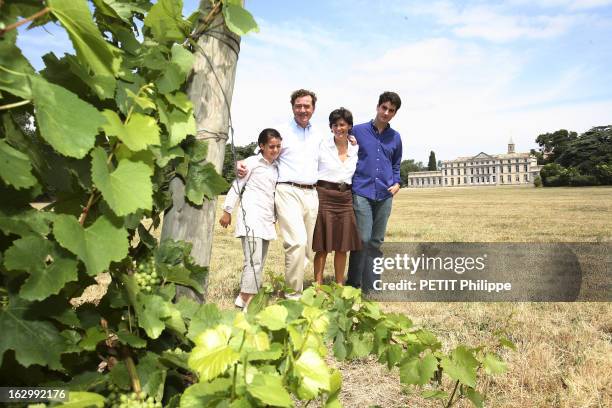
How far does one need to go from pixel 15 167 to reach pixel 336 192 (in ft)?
14.3

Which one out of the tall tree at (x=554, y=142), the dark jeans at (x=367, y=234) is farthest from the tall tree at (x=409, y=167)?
the dark jeans at (x=367, y=234)

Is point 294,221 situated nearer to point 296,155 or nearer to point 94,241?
point 296,155

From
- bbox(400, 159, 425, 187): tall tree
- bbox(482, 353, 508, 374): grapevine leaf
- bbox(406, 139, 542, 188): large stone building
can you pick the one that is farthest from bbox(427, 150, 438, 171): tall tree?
bbox(482, 353, 508, 374): grapevine leaf

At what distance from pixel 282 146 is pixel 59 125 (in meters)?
3.92

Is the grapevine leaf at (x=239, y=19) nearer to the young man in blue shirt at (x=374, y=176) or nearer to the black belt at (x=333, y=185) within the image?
the black belt at (x=333, y=185)

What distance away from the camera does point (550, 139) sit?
115562mm

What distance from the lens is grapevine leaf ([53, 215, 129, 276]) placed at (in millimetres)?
897

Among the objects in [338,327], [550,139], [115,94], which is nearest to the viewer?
[115,94]

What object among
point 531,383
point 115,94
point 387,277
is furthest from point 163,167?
point 387,277

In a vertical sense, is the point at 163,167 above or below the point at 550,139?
below

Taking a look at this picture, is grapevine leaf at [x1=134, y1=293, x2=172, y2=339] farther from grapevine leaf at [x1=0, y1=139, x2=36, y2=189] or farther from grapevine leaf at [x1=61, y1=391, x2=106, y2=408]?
grapevine leaf at [x1=0, y1=139, x2=36, y2=189]

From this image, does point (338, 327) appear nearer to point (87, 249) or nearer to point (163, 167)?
point (163, 167)

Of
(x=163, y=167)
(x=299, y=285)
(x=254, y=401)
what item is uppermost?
(x=163, y=167)

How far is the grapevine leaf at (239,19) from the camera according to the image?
4.40ft
